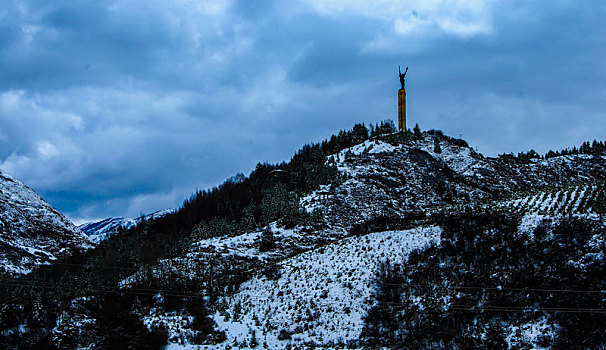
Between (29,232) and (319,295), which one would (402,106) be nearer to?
(319,295)

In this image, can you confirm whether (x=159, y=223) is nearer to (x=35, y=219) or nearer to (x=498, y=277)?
(x=35, y=219)

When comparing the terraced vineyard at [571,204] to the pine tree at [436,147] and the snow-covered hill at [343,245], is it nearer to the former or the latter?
the snow-covered hill at [343,245]

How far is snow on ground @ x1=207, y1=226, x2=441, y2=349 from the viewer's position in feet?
96.6

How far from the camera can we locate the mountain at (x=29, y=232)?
92181 millimetres

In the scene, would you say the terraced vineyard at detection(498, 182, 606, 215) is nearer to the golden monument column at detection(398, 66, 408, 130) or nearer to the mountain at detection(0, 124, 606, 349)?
the mountain at detection(0, 124, 606, 349)

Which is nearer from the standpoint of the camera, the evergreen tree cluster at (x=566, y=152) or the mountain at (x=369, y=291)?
the mountain at (x=369, y=291)

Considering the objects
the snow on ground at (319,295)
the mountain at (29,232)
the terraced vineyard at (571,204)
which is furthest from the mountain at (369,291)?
the mountain at (29,232)

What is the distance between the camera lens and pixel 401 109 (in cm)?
9375

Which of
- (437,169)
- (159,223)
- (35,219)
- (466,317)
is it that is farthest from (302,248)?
(35,219)

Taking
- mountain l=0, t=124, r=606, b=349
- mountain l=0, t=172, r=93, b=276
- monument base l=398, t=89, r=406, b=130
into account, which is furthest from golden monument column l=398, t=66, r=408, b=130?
mountain l=0, t=172, r=93, b=276

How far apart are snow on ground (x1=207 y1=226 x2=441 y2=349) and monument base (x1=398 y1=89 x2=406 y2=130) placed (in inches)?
2182

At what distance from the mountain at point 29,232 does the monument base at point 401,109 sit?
236 ft

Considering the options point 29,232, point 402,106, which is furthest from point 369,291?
point 29,232

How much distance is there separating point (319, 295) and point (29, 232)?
308ft
